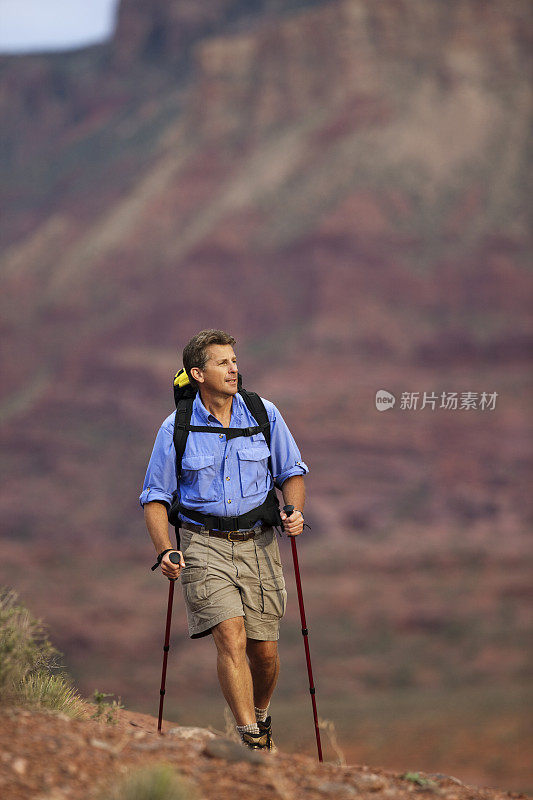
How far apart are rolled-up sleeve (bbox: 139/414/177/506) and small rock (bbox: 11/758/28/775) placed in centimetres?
153

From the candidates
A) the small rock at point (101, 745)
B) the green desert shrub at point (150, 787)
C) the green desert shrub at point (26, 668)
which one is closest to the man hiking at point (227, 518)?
the green desert shrub at point (26, 668)

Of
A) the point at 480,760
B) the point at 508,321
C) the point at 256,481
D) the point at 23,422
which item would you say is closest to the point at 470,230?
the point at 508,321

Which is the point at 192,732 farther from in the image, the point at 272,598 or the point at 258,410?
the point at 258,410

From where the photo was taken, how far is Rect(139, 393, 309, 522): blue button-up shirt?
4.87m

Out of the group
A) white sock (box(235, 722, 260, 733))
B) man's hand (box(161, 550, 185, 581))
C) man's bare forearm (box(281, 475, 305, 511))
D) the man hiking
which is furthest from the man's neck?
white sock (box(235, 722, 260, 733))

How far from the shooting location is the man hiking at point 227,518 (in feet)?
15.6

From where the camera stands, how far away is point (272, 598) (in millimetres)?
4965

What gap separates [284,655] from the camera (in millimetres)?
29047

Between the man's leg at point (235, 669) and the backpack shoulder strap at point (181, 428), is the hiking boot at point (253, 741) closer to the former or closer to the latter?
the man's leg at point (235, 669)

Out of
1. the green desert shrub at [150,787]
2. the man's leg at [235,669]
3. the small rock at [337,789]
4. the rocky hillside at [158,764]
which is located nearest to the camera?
the green desert shrub at [150,787]

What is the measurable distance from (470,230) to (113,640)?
2422 cm

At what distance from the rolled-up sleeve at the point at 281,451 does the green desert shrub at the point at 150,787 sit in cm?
195

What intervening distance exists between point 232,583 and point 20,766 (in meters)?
1.54

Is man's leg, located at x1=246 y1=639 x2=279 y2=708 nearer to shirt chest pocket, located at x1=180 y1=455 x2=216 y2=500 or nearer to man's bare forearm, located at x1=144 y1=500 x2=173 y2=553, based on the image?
man's bare forearm, located at x1=144 y1=500 x2=173 y2=553
